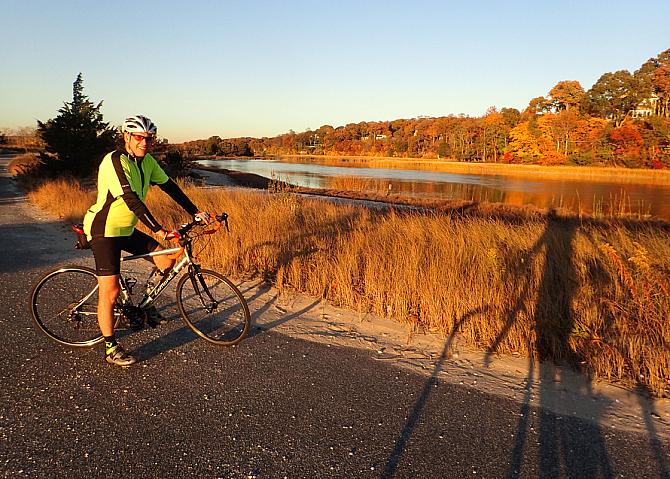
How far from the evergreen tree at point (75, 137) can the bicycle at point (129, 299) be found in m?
21.3

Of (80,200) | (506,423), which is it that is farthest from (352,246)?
(80,200)

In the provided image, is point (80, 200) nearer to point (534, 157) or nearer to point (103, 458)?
point (103, 458)

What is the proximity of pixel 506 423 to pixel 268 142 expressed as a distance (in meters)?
199

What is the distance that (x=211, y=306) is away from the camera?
448cm

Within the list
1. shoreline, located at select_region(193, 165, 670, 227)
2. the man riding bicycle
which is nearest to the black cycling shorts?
the man riding bicycle

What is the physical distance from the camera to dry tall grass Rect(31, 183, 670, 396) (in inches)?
169

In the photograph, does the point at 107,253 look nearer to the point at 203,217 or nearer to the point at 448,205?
the point at 203,217

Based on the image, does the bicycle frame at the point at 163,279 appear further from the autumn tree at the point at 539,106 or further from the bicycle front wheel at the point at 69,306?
the autumn tree at the point at 539,106

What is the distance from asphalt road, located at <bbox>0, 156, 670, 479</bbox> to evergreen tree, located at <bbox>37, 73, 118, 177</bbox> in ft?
71.1

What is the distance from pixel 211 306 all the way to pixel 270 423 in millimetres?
1863

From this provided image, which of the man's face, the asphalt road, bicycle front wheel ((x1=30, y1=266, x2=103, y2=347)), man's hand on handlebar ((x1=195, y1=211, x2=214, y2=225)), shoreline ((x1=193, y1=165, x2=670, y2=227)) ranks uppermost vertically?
the man's face

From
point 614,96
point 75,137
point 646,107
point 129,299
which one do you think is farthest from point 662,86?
point 129,299

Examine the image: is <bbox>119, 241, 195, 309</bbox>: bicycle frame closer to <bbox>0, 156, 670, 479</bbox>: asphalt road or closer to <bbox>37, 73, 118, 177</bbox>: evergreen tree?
<bbox>0, 156, 670, 479</bbox>: asphalt road

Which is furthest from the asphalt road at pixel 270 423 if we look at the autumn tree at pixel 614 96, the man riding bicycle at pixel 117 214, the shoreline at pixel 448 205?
the autumn tree at pixel 614 96
